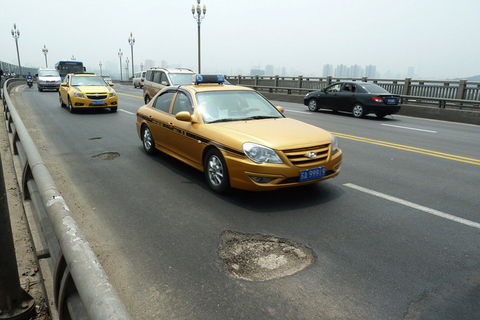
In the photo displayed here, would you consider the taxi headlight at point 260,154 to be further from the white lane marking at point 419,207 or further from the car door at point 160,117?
the car door at point 160,117

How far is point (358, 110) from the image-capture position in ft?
52.2

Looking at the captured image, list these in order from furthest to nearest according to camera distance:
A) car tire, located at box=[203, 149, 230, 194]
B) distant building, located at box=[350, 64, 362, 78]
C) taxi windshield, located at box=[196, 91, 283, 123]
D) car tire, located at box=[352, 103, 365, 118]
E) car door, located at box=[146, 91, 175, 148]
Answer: distant building, located at box=[350, 64, 362, 78]
car tire, located at box=[352, 103, 365, 118]
car door, located at box=[146, 91, 175, 148]
taxi windshield, located at box=[196, 91, 283, 123]
car tire, located at box=[203, 149, 230, 194]

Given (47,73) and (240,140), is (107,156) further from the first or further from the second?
(47,73)

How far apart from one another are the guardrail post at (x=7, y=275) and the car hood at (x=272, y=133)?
9.89 ft

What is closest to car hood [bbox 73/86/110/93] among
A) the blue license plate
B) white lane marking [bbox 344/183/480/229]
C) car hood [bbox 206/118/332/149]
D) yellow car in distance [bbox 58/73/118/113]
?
yellow car in distance [bbox 58/73/118/113]

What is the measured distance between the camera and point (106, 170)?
662 cm

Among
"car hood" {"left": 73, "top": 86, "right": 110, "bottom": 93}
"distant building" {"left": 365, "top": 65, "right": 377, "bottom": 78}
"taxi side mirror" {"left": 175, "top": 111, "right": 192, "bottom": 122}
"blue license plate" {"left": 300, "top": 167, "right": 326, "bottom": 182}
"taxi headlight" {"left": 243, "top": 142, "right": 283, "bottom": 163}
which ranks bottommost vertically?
"blue license plate" {"left": 300, "top": 167, "right": 326, "bottom": 182}

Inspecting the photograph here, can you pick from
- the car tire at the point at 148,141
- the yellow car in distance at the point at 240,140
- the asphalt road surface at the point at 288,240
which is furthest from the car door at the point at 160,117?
the asphalt road surface at the point at 288,240

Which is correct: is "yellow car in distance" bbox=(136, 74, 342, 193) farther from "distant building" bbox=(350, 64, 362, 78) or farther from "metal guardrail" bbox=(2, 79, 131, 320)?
"distant building" bbox=(350, 64, 362, 78)

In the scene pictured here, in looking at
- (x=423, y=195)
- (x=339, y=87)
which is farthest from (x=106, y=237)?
(x=339, y=87)

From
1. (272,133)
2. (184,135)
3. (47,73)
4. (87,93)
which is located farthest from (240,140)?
(47,73)

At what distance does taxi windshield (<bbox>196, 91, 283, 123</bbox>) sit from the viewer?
593 centimetres

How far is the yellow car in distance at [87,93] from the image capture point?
14.6m

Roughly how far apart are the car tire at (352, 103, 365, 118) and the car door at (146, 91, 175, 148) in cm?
1073
